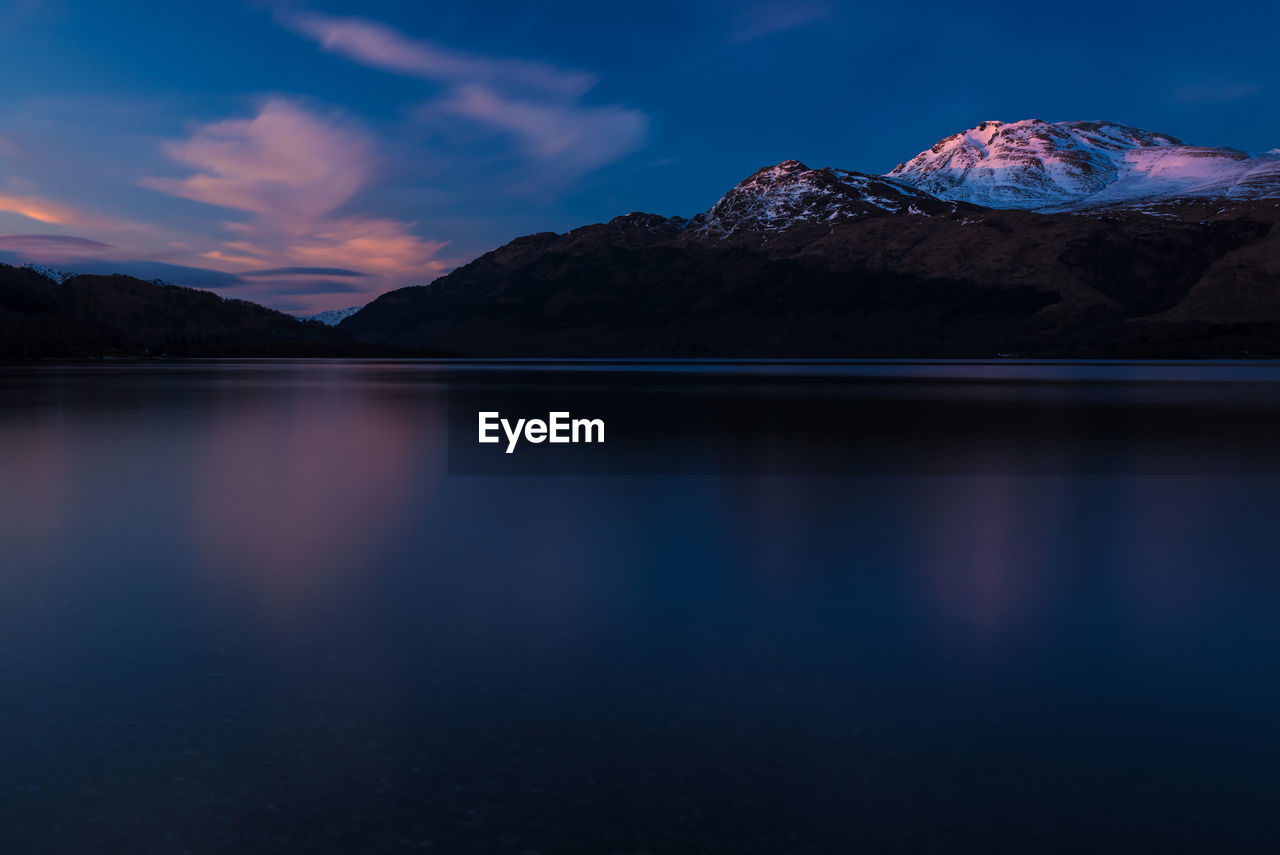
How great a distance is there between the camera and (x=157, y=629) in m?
12.4

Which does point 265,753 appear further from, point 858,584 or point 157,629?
point 858,584

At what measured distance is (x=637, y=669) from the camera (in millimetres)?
10844

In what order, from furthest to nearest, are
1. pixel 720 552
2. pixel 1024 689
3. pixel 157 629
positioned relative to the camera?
1. pixel 720 552
2. pixel 157 629
3. pixel 1024 689

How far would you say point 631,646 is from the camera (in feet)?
38.8

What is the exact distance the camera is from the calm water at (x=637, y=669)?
24.0ft

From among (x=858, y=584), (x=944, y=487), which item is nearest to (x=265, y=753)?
(x=858, y=584)

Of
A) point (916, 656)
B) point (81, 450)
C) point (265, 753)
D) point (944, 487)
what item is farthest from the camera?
point (81, 450)

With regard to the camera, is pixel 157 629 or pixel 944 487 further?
pixel 944 487

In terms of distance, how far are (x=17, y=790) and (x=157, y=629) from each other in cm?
495

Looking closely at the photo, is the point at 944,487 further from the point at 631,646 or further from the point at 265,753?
the point at 265,753

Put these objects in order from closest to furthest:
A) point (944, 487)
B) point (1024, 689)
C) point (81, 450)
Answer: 1. point (1024, 689)
2. point (944, 487)
3. point (81, 450)

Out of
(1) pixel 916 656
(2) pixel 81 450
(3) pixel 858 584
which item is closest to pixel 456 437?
(2) pixel 81 450

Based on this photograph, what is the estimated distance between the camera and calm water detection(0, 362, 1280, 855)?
7305mm

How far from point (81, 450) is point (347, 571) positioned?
2541cm
